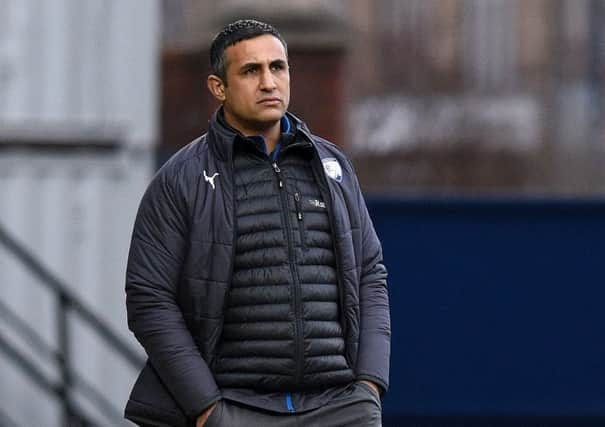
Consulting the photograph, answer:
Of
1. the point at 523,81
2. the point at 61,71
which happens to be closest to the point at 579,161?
the point at 523,81

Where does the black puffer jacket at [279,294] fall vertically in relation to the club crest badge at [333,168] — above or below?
below

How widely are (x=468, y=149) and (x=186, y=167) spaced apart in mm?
6089

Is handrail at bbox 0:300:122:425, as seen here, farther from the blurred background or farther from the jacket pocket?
the jacket pocket

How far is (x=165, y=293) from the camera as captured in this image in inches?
157

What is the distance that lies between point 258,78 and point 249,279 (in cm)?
53

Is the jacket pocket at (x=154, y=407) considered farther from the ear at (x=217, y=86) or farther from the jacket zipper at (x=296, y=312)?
the ear at (x=217, y=86)

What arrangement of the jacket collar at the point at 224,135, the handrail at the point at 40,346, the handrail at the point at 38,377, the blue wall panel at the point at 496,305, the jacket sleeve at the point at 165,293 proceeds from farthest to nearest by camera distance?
the blue wall panel at the point at 496,305 < the handrail at the point at 40,346 < the handrail at the point at 38,377 < the jacket collar at the point at 224,135 < the jacket sleeve at the point at 165,293

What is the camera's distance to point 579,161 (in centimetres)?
1016

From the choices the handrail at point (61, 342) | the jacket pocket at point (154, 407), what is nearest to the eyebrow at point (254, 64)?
the jacket pocket at point (154, 407)

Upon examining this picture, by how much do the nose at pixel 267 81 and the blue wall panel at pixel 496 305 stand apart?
495cm

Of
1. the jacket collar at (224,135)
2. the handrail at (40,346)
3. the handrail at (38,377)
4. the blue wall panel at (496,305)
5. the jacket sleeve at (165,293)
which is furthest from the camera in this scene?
the blue wall panel at (496,305)

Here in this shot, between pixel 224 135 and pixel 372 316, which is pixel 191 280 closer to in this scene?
pixel 224 135

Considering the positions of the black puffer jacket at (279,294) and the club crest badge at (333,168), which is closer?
the black puffer jacket at (279,294)

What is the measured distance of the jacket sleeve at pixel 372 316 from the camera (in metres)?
4.10
